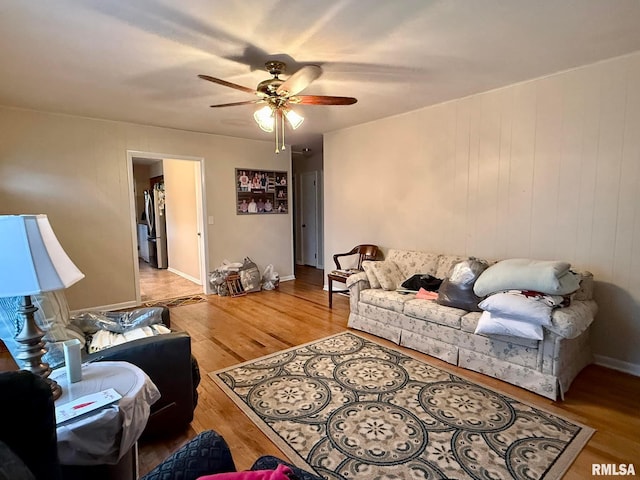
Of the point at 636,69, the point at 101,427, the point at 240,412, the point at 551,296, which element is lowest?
the point at 240,412

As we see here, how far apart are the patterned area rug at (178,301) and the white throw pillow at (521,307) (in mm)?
3894

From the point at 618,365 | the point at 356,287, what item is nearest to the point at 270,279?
the point at 356,287

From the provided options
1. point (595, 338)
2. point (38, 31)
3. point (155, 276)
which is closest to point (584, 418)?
point (595, 338)

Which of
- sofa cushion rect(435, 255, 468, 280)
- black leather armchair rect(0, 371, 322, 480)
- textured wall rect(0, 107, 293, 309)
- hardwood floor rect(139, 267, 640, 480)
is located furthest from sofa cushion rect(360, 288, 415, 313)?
textured wall rect(0, 107, 293, 309)

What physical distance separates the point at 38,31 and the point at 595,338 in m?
4.69

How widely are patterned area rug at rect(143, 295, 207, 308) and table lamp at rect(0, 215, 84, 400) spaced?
3.53 m

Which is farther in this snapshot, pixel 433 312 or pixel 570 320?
pixel 433 312

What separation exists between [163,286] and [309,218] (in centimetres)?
327

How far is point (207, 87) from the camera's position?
3146 mm

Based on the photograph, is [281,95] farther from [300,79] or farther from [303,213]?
[303,213]

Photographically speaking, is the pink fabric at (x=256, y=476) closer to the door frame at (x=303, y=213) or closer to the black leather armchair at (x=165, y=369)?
the black leather armchair at (x=165, y=369)

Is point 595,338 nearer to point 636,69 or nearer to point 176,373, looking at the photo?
point 636,69

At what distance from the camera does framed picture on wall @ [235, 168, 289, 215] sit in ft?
18.3

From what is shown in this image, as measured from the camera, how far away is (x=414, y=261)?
3.95 meters
